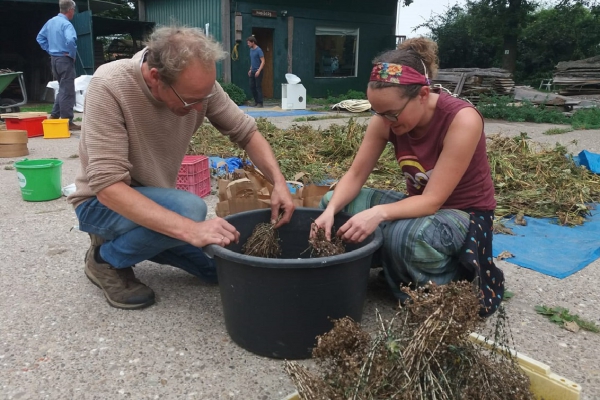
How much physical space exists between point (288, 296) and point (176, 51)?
102 centimetres

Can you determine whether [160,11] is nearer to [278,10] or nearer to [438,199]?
[278,10]

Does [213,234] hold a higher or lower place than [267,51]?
lower

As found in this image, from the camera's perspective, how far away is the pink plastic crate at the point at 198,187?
4301 millimetres

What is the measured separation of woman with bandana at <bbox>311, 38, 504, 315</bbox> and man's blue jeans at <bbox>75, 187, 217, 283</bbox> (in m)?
0.60

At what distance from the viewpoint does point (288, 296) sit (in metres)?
1.92

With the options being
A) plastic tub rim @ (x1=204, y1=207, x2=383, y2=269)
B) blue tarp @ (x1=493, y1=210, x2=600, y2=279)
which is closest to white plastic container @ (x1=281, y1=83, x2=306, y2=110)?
blue tarp @ (x1=493, y1=210, x2=600, y2=279)

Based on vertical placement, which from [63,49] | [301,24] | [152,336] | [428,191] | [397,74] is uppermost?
[301,24]

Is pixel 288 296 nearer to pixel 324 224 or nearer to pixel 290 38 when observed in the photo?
pixel 324 224

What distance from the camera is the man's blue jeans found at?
2277 millimetres

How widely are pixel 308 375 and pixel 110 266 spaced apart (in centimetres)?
150

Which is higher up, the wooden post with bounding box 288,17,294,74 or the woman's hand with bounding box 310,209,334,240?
the wooden post with bounding box 288,17,294,74

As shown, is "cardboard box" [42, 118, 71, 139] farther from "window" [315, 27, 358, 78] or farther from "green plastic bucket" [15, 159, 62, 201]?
"window" [315, 27, 358, 78]

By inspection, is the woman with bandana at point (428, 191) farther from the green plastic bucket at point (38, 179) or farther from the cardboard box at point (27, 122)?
the cardboard box at point (27, 122)

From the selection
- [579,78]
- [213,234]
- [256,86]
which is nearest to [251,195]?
[213,234]
